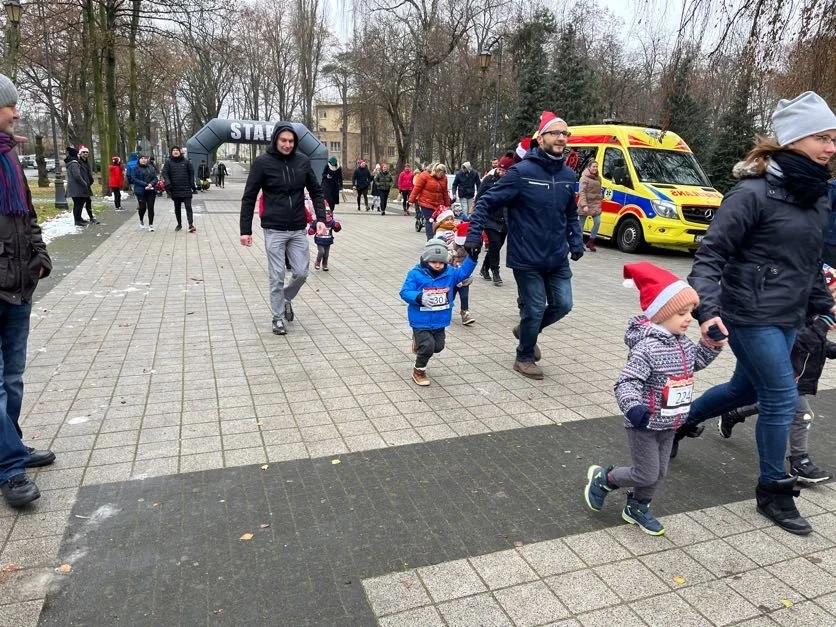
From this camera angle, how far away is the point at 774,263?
2.99m

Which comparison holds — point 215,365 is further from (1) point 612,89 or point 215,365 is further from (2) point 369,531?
(1) point 612,89

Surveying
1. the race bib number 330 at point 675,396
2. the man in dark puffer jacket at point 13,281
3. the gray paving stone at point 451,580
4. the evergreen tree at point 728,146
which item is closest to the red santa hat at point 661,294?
the race bib number 330 at point 675,396

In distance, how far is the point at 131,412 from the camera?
443cm

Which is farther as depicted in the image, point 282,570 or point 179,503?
point 179,503

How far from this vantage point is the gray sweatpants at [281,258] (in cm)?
646

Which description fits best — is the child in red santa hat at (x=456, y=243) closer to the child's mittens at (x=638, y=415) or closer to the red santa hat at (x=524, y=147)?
the red santa hat at (x=524, y=147)

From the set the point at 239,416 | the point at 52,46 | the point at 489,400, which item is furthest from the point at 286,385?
the point at 52,46

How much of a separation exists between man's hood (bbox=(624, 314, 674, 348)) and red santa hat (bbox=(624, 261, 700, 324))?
35mm

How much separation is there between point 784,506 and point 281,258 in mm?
4909

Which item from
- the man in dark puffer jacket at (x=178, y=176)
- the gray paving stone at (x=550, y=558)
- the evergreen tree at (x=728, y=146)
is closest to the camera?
the gray paving stone at (x=550, y=558)

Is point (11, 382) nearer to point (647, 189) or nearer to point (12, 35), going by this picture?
point (647, 189)

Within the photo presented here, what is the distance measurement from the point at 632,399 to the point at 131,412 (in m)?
3.42

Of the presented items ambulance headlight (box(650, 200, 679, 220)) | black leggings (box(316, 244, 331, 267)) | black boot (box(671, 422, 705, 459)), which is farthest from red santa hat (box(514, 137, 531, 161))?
ambulance headlight (box(650, 200, 679, 220))

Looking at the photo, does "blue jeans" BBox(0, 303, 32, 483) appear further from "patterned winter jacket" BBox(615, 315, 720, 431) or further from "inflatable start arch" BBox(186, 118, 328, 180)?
"inflatable start arch" BBox(186, 118, 328, 180)
